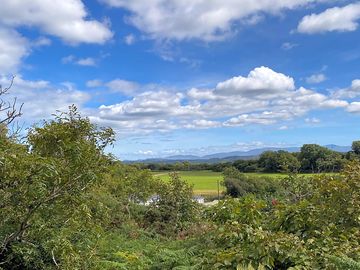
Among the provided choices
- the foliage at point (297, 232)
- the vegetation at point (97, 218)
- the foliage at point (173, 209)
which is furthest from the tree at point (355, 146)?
the foliage at point (297, 232)

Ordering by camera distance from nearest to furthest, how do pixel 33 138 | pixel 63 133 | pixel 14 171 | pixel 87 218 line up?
pixel 14 171 < pixel 87 218 < pixel 63 133 < pixel 33 138

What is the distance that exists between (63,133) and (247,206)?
410cm

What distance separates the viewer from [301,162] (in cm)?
2194

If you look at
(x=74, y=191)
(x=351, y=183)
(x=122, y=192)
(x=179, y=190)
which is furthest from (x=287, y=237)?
(x=122, y=192)

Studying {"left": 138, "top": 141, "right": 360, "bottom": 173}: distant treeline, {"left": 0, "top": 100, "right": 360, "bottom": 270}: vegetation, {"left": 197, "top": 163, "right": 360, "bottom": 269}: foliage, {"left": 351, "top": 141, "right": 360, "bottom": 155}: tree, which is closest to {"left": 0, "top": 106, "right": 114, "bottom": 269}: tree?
{"left": 0, "top": 100, "right": 360, "bottom": 270}: vegetation

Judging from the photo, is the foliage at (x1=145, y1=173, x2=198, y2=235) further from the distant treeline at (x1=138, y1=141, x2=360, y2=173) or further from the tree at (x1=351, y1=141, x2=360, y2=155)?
the tree at (x1=351, y1=141, x2=360, y2=155)

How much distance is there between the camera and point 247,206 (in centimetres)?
632

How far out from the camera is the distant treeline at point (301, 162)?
47.6ft

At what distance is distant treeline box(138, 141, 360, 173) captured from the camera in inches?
572

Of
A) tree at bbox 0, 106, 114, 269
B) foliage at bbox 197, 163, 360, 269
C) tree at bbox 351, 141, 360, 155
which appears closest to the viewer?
foliage at bbox 197, 163, 360, 269

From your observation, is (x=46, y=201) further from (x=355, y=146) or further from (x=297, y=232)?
(x=355, y=146)

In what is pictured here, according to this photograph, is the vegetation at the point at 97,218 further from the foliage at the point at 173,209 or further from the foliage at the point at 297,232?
the foliage at the point at 173,209

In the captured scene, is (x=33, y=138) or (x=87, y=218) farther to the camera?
(x=33, y=138)

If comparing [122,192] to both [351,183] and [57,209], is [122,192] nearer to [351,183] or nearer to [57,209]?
[57,209]
